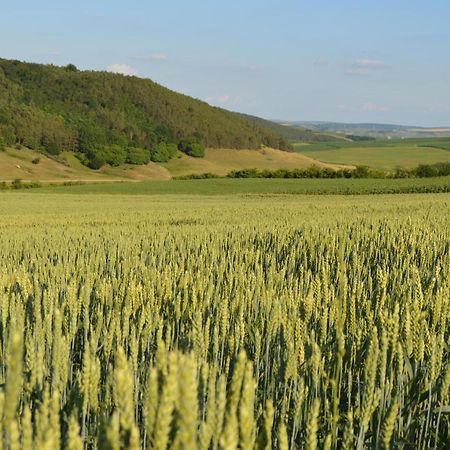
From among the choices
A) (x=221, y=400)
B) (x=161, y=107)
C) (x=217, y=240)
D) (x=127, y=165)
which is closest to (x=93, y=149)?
(x=127, y=165)

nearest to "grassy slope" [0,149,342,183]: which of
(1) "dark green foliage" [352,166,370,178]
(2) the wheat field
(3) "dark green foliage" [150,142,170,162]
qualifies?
(3) "dark green foliage" [150,142,170,162]

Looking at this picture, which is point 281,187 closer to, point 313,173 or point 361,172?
point 313,173

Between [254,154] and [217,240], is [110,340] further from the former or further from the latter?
[254,154]

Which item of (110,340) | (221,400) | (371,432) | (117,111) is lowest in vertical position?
(371,432)

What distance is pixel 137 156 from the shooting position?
99.1 m

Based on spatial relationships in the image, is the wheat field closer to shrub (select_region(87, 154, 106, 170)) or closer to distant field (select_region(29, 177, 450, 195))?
distant field (select_region(29, 177, 450, 195))

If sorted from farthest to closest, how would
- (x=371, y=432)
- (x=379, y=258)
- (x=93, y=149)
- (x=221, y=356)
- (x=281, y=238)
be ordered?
(x=93, y=149) < (x=281, y=238) < (x=379, y=258) < (x=221, y=356) < (x=371, y=432)

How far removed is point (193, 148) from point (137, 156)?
43.7ft

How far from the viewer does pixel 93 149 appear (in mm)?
96562

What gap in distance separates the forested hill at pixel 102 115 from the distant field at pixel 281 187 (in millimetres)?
45994

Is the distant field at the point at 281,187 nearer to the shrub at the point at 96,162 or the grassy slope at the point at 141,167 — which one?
the grassy slope at the point at 141,167

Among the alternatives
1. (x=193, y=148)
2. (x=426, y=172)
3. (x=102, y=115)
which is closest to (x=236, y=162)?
(x=193, y=148)

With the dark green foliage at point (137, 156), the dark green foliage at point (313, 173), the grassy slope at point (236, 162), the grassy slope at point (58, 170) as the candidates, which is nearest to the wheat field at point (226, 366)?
the dark green foliage at point (313, 173)

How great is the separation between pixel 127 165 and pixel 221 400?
98.8 metres
